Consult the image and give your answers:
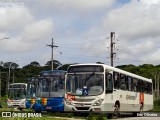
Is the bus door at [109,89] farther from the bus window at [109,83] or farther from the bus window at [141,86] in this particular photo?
the bus window at [141,86]

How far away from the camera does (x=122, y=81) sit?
26625mm

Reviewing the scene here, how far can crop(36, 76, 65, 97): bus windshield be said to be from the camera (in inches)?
1142

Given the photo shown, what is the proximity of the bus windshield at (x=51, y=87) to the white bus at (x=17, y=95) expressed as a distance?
17096mm

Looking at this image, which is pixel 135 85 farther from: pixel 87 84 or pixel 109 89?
pixel 87 84

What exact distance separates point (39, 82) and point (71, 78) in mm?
7101

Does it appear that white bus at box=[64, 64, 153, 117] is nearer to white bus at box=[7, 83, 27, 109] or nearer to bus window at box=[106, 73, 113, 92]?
bus window at box=[106, 73, 113, 92]

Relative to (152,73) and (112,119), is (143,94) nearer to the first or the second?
(112,119)

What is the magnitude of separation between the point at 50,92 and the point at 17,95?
18.9 m

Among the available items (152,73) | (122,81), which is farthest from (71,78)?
(152,73)

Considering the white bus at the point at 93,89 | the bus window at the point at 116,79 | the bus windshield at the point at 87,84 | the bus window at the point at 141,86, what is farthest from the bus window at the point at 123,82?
the bus window at the point at 141,86

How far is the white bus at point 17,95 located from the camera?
154ft

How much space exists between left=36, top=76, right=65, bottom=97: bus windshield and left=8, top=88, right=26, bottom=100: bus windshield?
17194mm

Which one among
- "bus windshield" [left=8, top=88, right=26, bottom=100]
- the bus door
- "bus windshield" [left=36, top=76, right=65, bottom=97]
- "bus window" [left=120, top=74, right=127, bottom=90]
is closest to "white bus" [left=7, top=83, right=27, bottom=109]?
"bus windshield" [left=8, top=88, right=26, bottom=100]

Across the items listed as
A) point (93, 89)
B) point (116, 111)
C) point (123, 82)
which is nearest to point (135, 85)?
point (123, 82)
